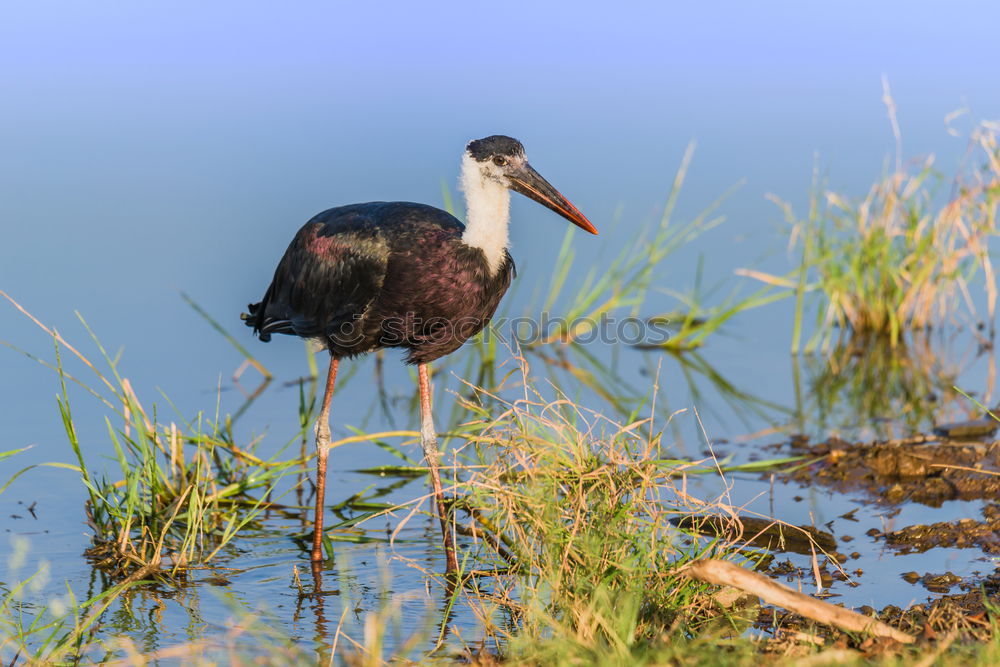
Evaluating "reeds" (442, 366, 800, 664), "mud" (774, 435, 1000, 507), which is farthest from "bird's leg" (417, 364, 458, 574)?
"mud" (774, 435, 1000, 507)

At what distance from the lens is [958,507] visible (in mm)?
5855

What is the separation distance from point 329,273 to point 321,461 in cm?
93

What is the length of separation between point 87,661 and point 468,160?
2.73m

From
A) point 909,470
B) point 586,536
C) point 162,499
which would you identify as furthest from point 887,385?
point 162,499

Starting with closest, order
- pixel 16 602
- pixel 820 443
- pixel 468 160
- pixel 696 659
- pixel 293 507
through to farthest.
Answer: pixel 696 659, pixel 16 602, pixel 468 160, pixel 293 507, pixel 820 443

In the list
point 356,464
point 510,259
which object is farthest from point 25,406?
point 510,259

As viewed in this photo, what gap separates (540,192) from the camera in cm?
572

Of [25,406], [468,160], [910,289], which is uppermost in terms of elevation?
[468,160]

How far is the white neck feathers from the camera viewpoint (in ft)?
18.4

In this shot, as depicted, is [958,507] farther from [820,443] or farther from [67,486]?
[67,486]

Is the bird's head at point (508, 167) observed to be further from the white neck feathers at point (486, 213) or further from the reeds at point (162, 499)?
the reeds at point (162, 499)

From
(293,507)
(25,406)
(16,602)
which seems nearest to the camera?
(16,602)

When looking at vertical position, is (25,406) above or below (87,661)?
above

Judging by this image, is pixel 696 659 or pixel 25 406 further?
pixel 25 406
